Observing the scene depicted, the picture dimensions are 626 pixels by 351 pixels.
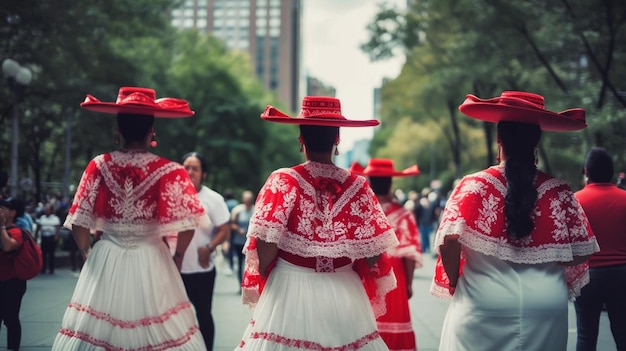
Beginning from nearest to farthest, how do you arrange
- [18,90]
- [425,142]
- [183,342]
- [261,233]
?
1. [261,233]
2. [183,342]
3. [18,90]
4. [425,142]

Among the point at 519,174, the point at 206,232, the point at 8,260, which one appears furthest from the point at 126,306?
the point at 8,260

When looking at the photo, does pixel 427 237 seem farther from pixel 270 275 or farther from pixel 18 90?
pixel 270 275

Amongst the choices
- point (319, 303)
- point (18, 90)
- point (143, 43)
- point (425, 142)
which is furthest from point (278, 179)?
point (425, 142)

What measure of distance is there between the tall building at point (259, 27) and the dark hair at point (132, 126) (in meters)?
138

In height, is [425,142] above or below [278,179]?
below

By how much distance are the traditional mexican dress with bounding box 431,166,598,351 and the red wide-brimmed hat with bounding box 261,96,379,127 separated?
71 cm

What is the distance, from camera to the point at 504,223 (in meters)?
4.23

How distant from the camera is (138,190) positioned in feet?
17.6

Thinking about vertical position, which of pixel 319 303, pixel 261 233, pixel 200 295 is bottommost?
pixel 200 295

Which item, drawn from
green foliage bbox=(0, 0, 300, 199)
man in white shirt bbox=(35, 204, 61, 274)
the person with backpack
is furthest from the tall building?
the person with backpack

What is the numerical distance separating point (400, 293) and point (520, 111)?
124 inches

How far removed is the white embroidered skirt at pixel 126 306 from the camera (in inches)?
200

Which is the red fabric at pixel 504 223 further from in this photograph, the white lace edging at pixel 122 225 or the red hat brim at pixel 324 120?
the white lace edging at pixel 122 225

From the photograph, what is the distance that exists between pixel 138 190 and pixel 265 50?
14434 cm
